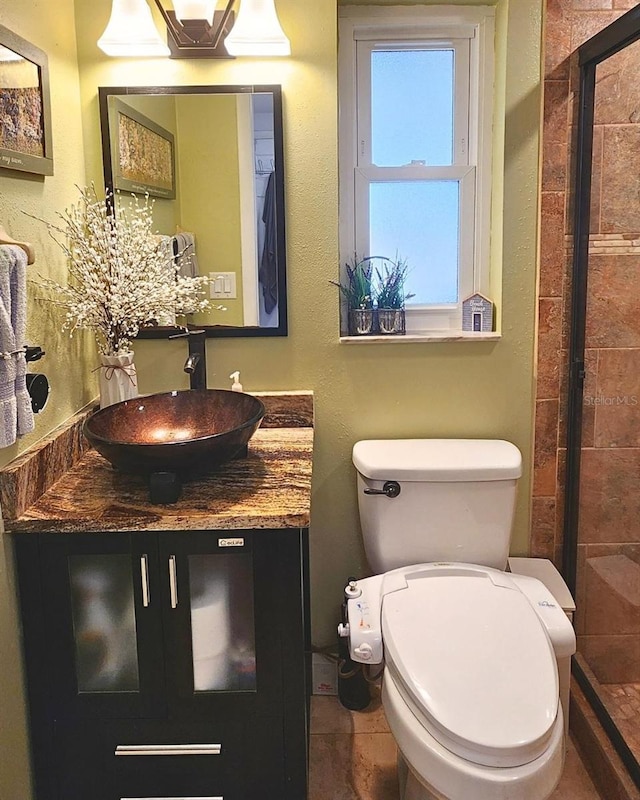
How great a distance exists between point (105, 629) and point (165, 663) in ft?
0.48

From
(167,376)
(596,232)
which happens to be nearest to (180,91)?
(167,376)

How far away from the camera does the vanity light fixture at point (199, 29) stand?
187 centimetres

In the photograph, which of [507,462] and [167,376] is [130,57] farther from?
[507,462]

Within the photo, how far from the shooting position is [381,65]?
2.20 meters

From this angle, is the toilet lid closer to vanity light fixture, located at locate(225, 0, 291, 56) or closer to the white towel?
the white towel

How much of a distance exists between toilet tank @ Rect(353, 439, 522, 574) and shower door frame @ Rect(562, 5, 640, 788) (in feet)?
0.92

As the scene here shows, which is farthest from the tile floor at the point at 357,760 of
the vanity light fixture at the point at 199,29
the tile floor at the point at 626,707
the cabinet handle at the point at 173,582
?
the vanity light fixture at the point at 199,29

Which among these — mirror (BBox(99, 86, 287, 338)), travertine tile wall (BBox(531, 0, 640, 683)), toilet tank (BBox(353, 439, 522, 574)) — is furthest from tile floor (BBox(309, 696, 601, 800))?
mirror (BBox(99, 86, 287, 338))

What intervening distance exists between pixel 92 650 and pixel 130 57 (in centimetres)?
149

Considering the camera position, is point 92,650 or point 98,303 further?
point 98,303

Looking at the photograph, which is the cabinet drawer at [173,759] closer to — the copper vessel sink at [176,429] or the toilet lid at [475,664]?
the toilet lid at [475,664]

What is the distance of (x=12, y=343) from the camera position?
1.35 meters

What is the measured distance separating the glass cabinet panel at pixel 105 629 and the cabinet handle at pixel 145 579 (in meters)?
0.04

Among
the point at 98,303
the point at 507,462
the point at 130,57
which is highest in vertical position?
the point at 130,57
